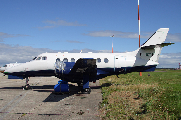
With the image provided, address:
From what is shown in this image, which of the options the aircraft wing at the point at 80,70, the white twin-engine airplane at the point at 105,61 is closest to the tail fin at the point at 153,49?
the white twin-engine airplane at the point at 105,61

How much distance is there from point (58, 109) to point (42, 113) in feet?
3.50

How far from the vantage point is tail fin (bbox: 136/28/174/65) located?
17.3 m

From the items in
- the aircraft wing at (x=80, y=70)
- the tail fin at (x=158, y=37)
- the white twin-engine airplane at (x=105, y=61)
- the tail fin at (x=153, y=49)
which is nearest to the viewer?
the aircraft wing at (x=80, y=70)

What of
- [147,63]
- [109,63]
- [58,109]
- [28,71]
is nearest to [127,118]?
[58,109]

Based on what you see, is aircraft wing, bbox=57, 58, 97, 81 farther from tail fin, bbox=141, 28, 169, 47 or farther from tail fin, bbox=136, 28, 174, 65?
tail fin, bbox=141, 28, 169, 47

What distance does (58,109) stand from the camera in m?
9.20

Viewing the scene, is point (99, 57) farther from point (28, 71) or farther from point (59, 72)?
point (28, 71)

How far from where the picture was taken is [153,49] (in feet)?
56.7

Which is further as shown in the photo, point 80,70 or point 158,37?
point 158,37

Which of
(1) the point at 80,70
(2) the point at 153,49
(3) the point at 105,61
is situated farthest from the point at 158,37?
(1) the point at 80,70

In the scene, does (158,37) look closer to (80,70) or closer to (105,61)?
(105,61)

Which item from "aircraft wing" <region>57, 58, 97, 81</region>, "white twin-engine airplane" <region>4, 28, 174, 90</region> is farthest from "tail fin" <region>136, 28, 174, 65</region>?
"aircraft wing" <region>57, 58, 97, 81</region>

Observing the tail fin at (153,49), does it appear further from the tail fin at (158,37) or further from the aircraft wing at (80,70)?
the aircraft wing at (80,70)

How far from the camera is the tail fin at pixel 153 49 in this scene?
56.6 ft
